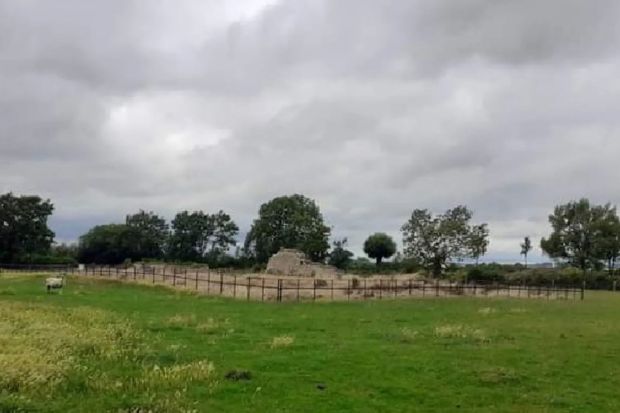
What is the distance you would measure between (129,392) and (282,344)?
31.5 feet

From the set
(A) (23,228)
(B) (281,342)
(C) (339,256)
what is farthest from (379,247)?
(B) (281,342)

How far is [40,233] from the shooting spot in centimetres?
13412

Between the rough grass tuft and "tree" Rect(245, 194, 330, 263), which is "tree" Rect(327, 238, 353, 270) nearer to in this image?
"tree" Rect(245, 194, 330, 263)

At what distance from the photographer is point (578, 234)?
458 feet

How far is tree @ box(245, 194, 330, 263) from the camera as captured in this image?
157500mm

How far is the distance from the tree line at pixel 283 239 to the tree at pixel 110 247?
0.23 meters

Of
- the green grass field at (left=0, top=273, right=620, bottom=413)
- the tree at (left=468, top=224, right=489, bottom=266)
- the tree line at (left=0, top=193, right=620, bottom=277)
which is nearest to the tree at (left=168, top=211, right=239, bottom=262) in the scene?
the tree line at (left=0, top=193, right=620, bottom=277)

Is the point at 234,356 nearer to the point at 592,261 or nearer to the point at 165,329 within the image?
the point at 165,329

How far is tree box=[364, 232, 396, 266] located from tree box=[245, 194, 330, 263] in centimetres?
1010

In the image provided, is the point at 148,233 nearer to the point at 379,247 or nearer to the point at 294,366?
the point at 379,247

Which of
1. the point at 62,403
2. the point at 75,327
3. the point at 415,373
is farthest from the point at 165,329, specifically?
the point at 62,403

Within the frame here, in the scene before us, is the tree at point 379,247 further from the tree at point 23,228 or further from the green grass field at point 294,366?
the green grass field at point 294,366

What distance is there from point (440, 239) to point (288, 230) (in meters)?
39.4

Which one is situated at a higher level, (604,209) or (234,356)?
(604,209)
